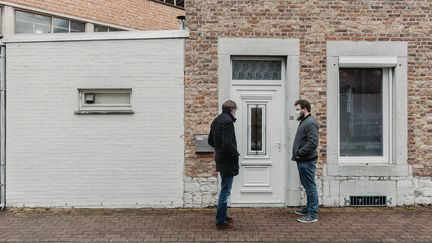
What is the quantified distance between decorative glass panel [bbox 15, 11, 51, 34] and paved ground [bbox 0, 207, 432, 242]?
7.16m

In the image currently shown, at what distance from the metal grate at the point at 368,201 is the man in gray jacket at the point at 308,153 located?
135 centimetres

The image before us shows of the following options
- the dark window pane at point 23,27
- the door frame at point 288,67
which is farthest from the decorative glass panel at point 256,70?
the dark window pane at point 23,27

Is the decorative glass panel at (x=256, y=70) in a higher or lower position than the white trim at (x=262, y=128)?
higher

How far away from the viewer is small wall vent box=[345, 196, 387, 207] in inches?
324

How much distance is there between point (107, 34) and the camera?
8.09 metres

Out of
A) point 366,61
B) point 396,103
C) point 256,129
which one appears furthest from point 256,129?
point 396,103

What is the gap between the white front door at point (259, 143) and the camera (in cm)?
826

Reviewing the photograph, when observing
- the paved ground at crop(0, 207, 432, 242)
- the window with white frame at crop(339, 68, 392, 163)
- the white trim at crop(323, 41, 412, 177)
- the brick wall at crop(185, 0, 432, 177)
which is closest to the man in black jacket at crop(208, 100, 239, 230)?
the paved ground at crop(0, 207, 432, 242)

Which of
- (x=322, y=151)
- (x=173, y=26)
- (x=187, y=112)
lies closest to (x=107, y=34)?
(x=187, y=112)

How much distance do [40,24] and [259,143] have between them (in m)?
9.01

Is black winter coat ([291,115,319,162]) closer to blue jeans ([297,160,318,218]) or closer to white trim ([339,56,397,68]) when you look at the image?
blue jeans ([297,160,318,218])

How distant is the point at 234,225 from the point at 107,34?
4201 mm

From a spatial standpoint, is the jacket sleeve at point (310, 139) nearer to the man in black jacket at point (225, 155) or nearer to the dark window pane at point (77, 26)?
the man in black jacket at point (225, 155)

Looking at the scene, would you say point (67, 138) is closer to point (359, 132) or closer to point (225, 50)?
point (225, 50)
